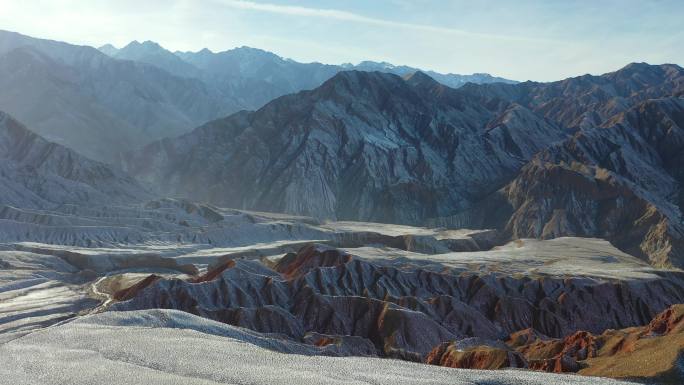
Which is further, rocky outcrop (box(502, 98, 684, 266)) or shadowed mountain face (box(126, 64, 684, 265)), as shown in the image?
shadowed mountain face (box(126, 64, 684, 265))

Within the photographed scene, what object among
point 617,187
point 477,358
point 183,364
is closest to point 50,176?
point 477,358

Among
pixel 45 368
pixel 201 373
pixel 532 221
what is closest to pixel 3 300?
pixel 45 368

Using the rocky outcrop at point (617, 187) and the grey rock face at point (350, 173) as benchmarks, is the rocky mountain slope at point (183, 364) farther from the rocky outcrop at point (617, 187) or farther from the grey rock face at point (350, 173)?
the grey rock face at point (350, 173)

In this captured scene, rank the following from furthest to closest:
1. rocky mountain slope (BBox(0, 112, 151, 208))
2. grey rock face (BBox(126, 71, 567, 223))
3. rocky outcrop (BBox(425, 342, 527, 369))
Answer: grey rock face (BBox(126, 71, 567, 223)), rocky mountain slope (BBox(0, 112, 151, 208)), rocky outcrop (BBox(425, 342, 527, 369))

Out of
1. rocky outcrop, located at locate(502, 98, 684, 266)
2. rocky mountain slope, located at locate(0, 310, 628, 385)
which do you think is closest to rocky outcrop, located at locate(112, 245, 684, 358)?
rocky mountain slope, located at locate(0, 310, 628, 385)

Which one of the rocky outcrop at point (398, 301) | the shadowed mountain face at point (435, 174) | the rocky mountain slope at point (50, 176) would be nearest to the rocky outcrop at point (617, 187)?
the shadowed mountain face at point (435, 174)

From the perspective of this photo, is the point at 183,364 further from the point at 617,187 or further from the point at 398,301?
the point at 617,187

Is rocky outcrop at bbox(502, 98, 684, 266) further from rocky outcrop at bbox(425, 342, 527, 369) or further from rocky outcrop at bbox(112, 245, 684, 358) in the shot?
rocky outcrop at bbox(425, 342, 527, 369)
